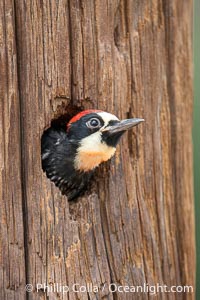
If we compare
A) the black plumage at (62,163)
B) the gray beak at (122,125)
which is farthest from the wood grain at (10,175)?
the gray beak at (122,125)

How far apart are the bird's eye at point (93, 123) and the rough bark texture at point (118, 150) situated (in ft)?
0.30

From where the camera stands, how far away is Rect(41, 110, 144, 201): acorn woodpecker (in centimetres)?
415

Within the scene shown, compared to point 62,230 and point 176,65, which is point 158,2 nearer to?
point 176,65

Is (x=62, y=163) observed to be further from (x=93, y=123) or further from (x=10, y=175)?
(x=10, y=175)

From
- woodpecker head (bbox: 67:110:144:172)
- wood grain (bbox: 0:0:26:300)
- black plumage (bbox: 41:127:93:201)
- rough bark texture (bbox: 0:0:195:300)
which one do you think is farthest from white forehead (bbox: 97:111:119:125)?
wood grain (bbox: 0:0:26:300)

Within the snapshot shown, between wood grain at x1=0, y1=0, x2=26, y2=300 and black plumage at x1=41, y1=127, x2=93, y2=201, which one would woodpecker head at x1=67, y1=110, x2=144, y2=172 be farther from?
wood grain at x1=0, y1=0, x2=26, y2=300

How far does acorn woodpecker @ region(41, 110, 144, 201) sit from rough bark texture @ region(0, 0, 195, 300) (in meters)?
0.09

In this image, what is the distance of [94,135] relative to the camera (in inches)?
168

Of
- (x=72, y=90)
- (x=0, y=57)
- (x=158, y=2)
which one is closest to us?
(x=0, y=57)

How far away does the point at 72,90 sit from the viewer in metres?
4.06

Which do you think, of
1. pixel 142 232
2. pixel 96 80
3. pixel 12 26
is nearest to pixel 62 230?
pixel 142 232

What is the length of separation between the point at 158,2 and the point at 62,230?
157 cm

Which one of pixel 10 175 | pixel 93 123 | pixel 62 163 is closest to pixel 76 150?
pixel 62 163

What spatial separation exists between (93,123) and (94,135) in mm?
146
